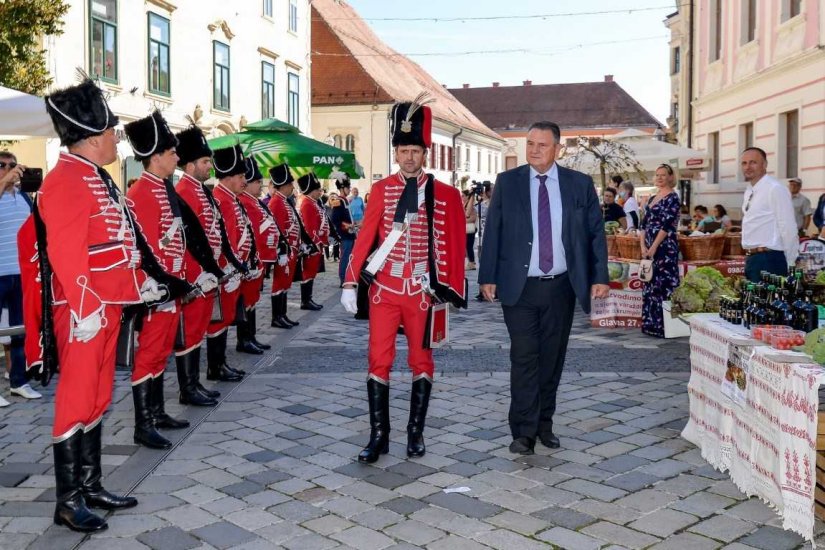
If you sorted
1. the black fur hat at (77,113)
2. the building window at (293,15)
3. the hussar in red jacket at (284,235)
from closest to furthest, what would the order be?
1. the black fur hat at (77,113)
2. the hussar in red jacket at (284,235)
3. the building window at (293,15)

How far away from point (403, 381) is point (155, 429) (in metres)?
2.59

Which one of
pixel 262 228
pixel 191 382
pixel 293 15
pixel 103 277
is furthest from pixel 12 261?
pixel 293 15

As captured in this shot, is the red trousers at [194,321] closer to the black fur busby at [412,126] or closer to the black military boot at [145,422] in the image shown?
the black military boot at [145,422]

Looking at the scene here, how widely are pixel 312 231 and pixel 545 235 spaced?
7937 mm

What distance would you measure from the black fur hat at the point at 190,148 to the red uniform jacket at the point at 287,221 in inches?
170

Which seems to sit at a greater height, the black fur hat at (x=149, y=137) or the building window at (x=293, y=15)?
the building window at (x=293, y=15)

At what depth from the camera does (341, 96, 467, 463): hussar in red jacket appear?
576cm

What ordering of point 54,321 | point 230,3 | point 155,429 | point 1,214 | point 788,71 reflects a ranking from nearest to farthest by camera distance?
point 54,321 < point 155,429 < point 1,214 < point 788,71 < point 230,3

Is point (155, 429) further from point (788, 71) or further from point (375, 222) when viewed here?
point (788, 71)

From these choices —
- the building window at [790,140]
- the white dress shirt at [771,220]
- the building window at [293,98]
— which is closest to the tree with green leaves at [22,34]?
the white dress shirt at [771,220]

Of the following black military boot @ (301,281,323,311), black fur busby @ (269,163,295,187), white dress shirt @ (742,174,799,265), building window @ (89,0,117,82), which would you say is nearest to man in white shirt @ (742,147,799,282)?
white dress shirt @ (742,174,799,265)

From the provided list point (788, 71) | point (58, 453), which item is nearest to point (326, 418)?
point (58, 453)

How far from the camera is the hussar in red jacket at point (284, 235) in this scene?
11719 millimetres

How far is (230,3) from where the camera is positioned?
25922 millimetres
